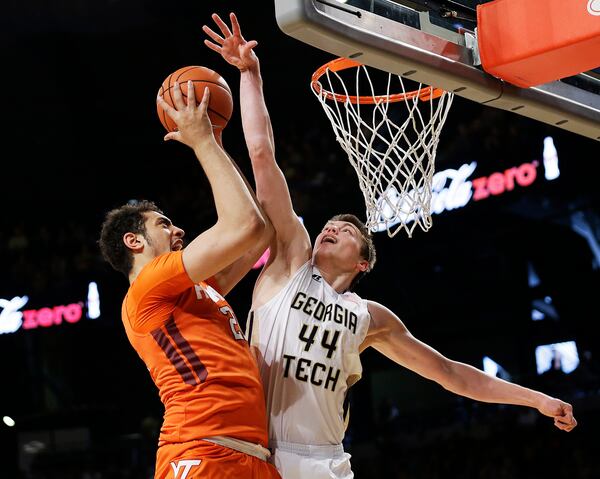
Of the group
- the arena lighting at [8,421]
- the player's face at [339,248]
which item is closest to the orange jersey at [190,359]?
the player's face at [339,248]

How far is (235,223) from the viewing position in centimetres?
307

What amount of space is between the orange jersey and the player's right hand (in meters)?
0.39

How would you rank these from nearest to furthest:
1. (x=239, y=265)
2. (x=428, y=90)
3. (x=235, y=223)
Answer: (x=235, y=223)
(x=239, y=265)
(x=428, y=90)

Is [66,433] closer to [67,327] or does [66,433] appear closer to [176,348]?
[67,327]

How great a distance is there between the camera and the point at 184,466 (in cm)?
319

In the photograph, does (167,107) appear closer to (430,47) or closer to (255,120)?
(255,120)

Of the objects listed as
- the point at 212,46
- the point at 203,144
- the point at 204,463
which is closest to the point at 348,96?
the point at 212,46

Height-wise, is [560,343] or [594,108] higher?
[594,108]

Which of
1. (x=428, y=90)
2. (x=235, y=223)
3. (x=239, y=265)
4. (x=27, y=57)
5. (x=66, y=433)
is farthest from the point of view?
(x=27, y=57)

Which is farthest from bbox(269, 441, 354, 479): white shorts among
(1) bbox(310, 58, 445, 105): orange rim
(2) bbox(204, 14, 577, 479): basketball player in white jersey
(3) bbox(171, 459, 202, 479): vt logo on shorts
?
(1) bbox(310, 58, 445, 105): orange rim

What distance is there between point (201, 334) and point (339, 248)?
88cm

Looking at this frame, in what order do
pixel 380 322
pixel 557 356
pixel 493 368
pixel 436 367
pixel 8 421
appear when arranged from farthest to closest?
pixel 8 421, pixel 493 368, pixel 557 356, pixel 436 367, pixel 380 322

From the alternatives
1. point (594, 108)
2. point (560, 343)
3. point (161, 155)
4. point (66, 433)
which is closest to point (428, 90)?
point (594, 108)

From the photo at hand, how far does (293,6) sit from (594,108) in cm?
154
